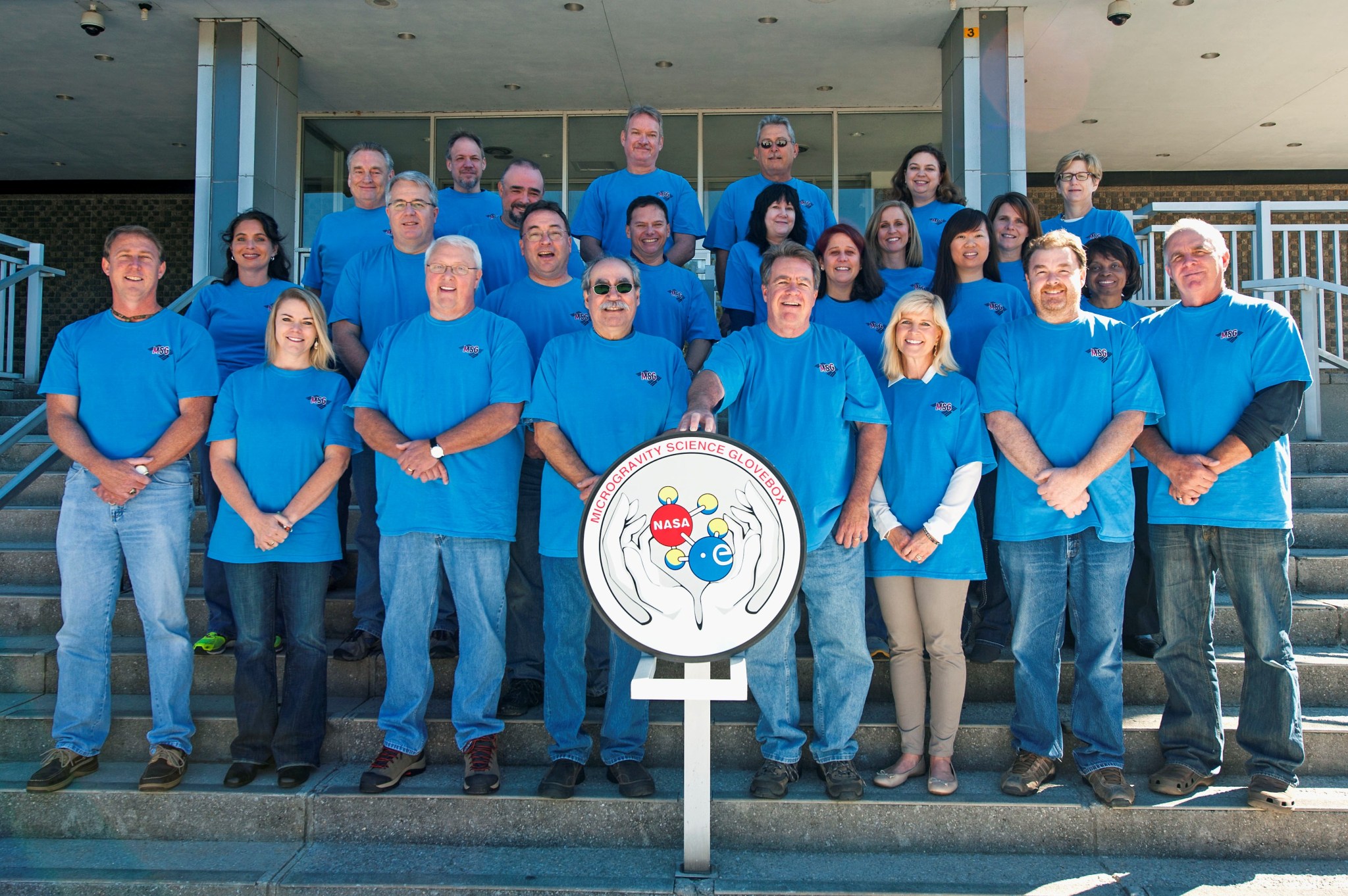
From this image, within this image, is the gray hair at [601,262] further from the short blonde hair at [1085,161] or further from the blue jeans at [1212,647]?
the short blonde hair at [1085,161]

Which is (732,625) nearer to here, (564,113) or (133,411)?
(133,411)

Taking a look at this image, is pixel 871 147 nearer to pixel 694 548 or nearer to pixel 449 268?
pixel 449 268

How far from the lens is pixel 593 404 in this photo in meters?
3.21

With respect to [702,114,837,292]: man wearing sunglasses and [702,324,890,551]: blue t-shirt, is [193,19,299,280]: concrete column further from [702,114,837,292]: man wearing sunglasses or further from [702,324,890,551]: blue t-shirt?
[702,324,890,551]: blue t-shirt

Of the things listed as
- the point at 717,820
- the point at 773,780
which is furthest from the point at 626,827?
the point at 773,780

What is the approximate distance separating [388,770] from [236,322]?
2.12m

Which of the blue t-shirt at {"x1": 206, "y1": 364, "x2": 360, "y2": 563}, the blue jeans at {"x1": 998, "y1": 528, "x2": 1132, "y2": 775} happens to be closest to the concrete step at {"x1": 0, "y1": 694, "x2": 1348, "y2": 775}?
the blue jeans at {"x1": 998, "y1": 528, "x2": 1132, "y2": 775}

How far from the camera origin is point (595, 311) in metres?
3.24

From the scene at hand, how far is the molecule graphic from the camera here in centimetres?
241

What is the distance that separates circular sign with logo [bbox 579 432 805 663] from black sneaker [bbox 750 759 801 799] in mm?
971

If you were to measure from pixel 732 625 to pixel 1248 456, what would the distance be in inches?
79.6

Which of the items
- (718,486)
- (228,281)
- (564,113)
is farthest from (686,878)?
(564,113)

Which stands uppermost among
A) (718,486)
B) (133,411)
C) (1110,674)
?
(133,411)

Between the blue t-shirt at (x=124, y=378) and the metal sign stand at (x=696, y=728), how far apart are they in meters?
2.13
